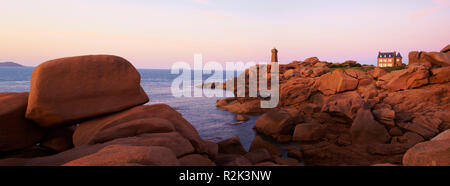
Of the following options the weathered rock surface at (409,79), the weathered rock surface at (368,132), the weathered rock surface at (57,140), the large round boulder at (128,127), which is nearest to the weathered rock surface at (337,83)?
the weathered rock surface at (409,79)

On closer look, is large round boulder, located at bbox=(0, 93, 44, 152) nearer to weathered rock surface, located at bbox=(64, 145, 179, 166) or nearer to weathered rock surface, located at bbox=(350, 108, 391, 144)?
weathered rock surface, located at bbox=(64, 145, 179, 166)

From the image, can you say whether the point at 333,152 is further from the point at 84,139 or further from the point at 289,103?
the point at 289,103

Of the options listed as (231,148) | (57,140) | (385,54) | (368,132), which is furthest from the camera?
(385,54)

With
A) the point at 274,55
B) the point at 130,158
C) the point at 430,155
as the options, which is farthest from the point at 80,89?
the point at 274,55

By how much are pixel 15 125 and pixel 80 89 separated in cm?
227

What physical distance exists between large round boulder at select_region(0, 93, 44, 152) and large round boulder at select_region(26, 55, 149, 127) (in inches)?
20.1

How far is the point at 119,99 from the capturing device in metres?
8.73

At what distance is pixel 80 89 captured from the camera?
314 inches

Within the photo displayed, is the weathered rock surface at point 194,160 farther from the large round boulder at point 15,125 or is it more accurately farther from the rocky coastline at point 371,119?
the large round boulder at point 15,125

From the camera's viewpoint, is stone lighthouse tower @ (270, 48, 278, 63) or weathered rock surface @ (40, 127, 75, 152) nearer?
weathered rock surface @ (40, 127, 75, 152)

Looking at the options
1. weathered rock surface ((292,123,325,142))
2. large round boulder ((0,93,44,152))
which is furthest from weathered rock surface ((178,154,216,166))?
weathered rock surface ((292,123,325,142))

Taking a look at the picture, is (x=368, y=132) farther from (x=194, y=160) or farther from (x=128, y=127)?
(x=128, y=127)

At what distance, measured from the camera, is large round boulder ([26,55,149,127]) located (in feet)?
24.3

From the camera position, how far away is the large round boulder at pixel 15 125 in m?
7.28
